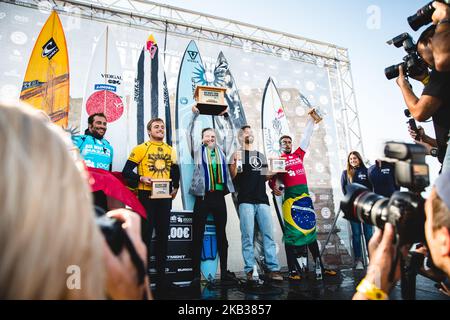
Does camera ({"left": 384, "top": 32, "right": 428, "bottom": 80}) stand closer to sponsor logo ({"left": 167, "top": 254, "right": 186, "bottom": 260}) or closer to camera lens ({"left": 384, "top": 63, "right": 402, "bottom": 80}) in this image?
camera lens ({"left": 384, "top": 63, "right": 402, "bottom": 80})

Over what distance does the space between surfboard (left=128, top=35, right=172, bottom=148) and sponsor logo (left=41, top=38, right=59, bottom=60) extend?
101 centimetres

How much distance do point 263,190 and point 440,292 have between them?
1.89 meters

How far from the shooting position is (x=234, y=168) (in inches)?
132

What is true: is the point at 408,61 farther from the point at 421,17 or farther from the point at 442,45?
the point at 442,45

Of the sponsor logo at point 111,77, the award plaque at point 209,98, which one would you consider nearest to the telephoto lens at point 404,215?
the award plaque at point 209,98

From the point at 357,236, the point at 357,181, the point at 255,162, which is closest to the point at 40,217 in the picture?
the point at 255,162

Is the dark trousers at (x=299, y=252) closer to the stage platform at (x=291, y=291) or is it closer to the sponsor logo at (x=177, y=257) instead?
the stage platform at (x=291, y=291)

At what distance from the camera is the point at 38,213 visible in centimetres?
41

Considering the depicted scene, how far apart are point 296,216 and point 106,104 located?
2834 mm

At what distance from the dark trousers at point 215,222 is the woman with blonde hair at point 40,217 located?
2.54 metres

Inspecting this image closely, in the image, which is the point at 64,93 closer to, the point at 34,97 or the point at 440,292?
the point at 34,97

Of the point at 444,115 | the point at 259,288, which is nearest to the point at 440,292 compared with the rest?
the point at 259,288

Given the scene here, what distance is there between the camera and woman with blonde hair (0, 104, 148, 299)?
40 centimetres

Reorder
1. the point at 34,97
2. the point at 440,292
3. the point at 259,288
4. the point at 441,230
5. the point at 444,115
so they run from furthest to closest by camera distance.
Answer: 1. the point at 34,97
2. the point at 259,288
3. the point at 440,292
4. the point at 444,115
5. the point at 441,230
